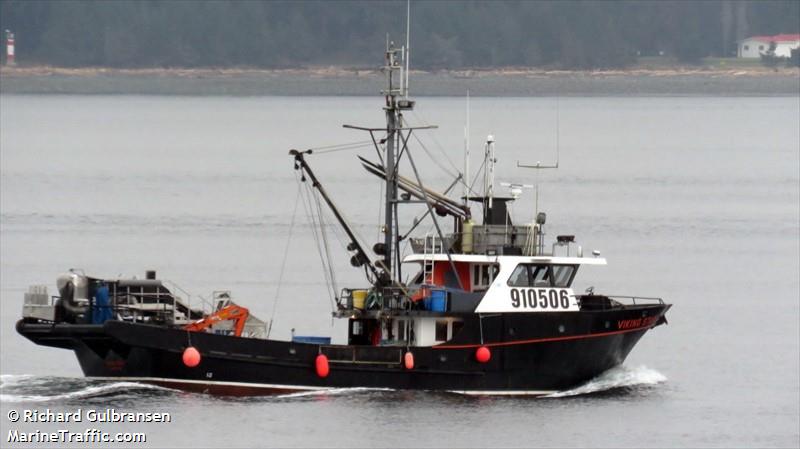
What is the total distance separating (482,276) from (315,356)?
4335 mm

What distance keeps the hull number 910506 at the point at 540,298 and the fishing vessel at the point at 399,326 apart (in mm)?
22

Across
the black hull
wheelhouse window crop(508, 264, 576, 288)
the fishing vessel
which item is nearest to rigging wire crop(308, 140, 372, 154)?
the fishing vessel

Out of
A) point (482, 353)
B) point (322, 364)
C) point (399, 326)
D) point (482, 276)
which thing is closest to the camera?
point (322, 364)

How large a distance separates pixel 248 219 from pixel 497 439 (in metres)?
47.0

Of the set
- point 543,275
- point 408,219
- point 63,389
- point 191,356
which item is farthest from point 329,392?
point 408,219

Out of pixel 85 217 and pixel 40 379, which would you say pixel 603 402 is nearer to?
pixel 40 379

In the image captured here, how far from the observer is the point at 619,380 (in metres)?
47.7

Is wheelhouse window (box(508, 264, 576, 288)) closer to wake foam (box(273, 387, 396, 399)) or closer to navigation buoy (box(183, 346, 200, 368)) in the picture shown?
wake foam (box(273, 387, 396, 399))

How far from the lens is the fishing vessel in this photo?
44156 mm

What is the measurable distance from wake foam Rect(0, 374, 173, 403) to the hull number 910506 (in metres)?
7.96

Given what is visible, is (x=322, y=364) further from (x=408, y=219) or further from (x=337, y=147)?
(x=337, y=147)

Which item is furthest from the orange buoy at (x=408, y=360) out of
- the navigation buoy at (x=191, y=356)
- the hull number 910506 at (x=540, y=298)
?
the navigation buoy at (x=191, y=356)

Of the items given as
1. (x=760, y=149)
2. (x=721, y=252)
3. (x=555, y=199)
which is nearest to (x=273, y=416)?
(x=721, y=252)

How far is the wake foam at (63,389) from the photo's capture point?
44.0 m
